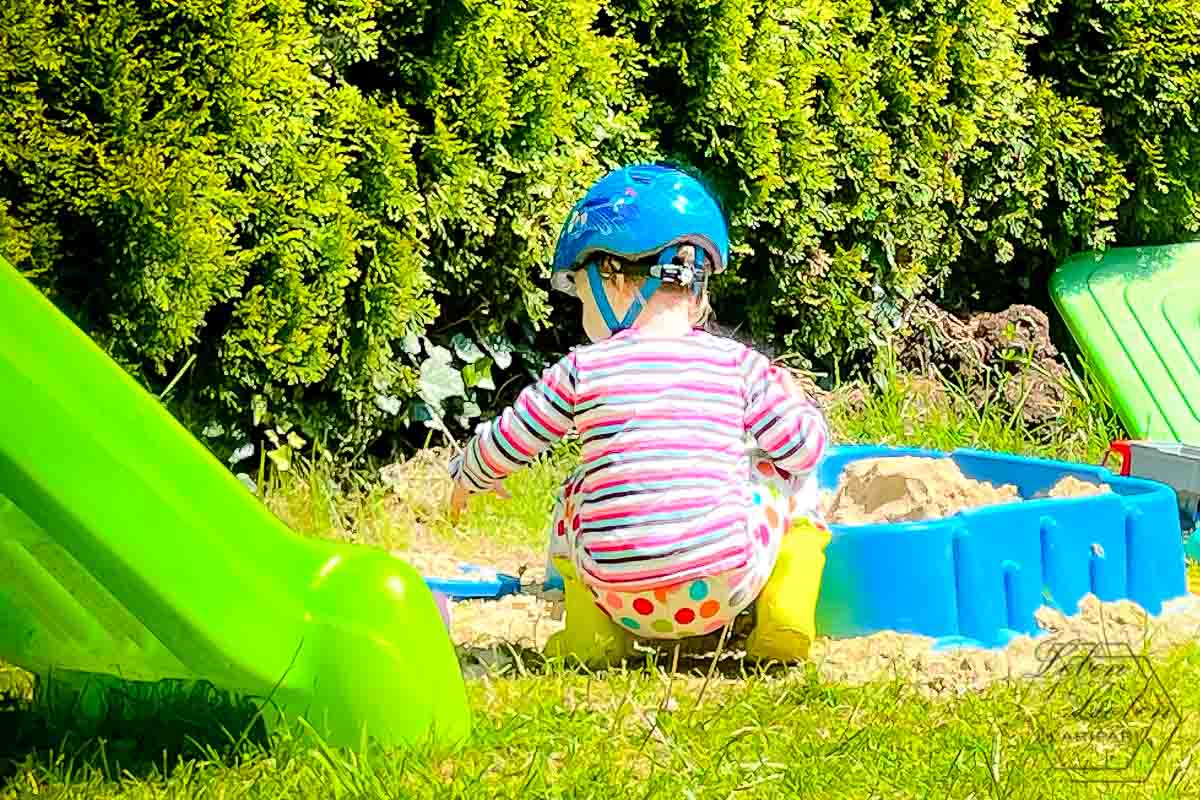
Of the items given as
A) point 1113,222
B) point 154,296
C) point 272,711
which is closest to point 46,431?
point 272,711

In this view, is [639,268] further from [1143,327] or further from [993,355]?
[1143,327]

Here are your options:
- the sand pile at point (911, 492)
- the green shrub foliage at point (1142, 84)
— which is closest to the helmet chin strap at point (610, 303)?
the sand pile at point (911, 492)

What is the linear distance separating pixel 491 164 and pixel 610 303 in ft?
5.34

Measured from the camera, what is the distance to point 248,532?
2.54 meters

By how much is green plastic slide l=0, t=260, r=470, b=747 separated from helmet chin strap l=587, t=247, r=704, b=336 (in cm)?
89

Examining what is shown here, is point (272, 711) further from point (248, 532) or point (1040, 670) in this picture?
point (1040, 670)

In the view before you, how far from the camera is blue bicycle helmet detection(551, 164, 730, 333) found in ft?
10.9

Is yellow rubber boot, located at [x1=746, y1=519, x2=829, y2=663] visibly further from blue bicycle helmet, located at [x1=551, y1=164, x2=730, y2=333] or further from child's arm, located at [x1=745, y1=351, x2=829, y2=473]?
blue bicycle helmet, located at [x1=551, y1=164, x2=730, y2=333]

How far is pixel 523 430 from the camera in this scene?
3.32m

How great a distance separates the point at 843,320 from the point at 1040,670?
2.73m

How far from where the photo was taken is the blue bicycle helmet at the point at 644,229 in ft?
10.9

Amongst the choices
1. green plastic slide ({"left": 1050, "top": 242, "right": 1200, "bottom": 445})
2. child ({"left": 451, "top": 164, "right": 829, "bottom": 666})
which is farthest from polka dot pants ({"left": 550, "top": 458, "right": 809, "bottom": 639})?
green plastic slide ({"left": 1050, "top": 242, "right": 1200, "bottom": 445})

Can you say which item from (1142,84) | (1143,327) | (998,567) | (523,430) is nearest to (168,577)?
(523,430)

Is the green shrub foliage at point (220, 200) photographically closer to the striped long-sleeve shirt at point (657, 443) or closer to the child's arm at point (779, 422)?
the striped long-sleeve shirt at point (657, 443)
